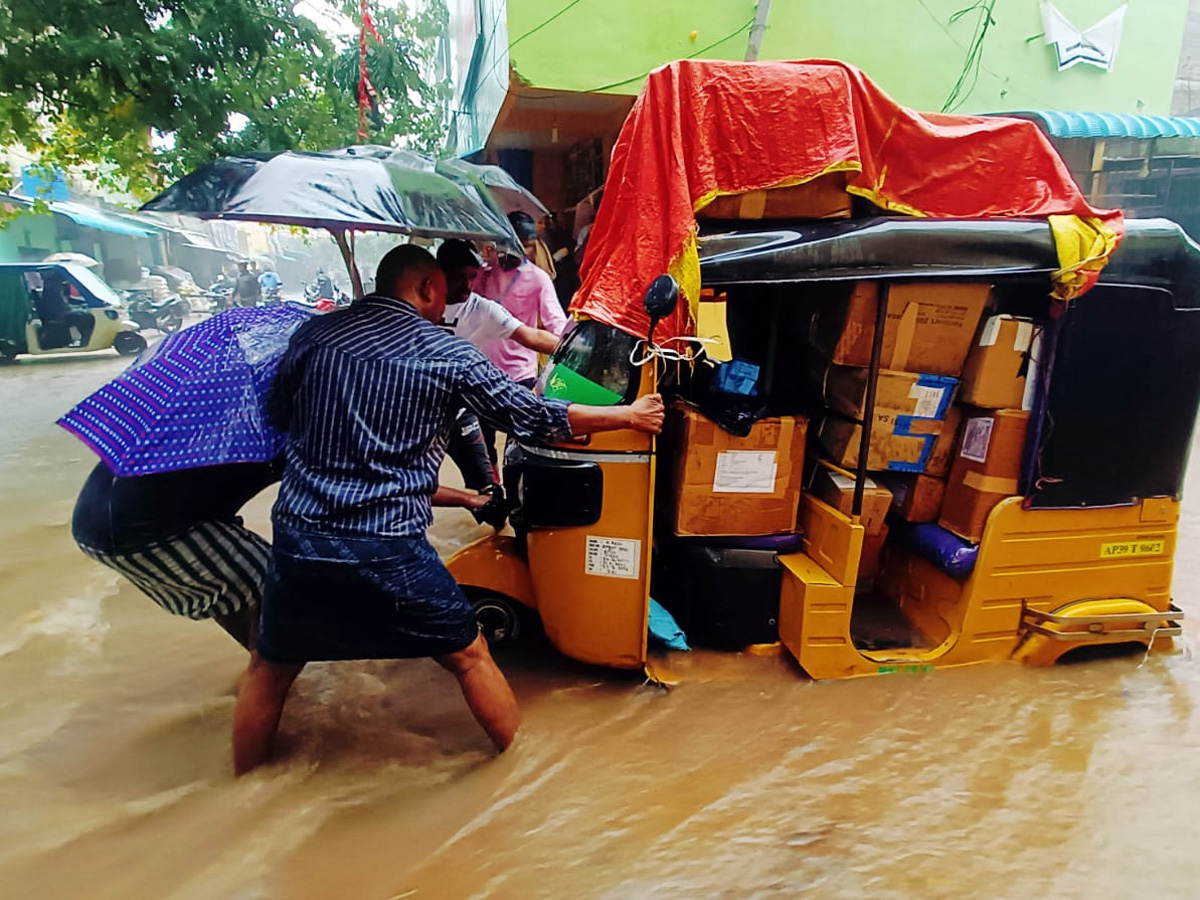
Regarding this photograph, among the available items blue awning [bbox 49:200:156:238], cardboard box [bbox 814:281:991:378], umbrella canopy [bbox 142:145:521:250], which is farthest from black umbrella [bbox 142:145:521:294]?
blue awning [bbox 49:200:156:238]

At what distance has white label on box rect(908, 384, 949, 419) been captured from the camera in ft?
9.99

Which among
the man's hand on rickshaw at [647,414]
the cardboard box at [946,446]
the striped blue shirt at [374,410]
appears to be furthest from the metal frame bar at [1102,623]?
the striped blue shirt at [374,410]

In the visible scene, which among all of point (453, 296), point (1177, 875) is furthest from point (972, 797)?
point (453, 296)

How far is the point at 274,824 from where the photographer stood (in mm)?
2418

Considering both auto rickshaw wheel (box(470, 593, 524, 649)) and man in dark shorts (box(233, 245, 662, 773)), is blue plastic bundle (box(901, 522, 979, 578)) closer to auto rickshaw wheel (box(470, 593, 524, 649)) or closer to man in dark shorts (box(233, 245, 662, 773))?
man in dark shorts (box(233, 245, 662, 773))

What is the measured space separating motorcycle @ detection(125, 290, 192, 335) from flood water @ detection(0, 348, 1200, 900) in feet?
58.5

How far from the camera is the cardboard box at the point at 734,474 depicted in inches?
117

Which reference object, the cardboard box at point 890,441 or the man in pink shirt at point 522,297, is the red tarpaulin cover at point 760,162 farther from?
the man in pink shirt at point 522,297

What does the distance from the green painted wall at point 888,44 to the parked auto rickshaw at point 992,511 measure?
4.67m

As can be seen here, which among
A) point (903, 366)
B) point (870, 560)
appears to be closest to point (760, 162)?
point (903, 366)

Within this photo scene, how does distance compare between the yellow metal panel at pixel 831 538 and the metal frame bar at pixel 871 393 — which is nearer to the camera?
the metal frame bar at pixel 871 393

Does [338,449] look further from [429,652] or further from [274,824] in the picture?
[274,824]

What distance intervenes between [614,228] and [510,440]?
0.99 meters

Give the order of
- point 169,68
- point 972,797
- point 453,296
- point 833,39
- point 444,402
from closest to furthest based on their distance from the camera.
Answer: point 444,402, point 972,797, point 453,296, point 169,68, point 833,39
